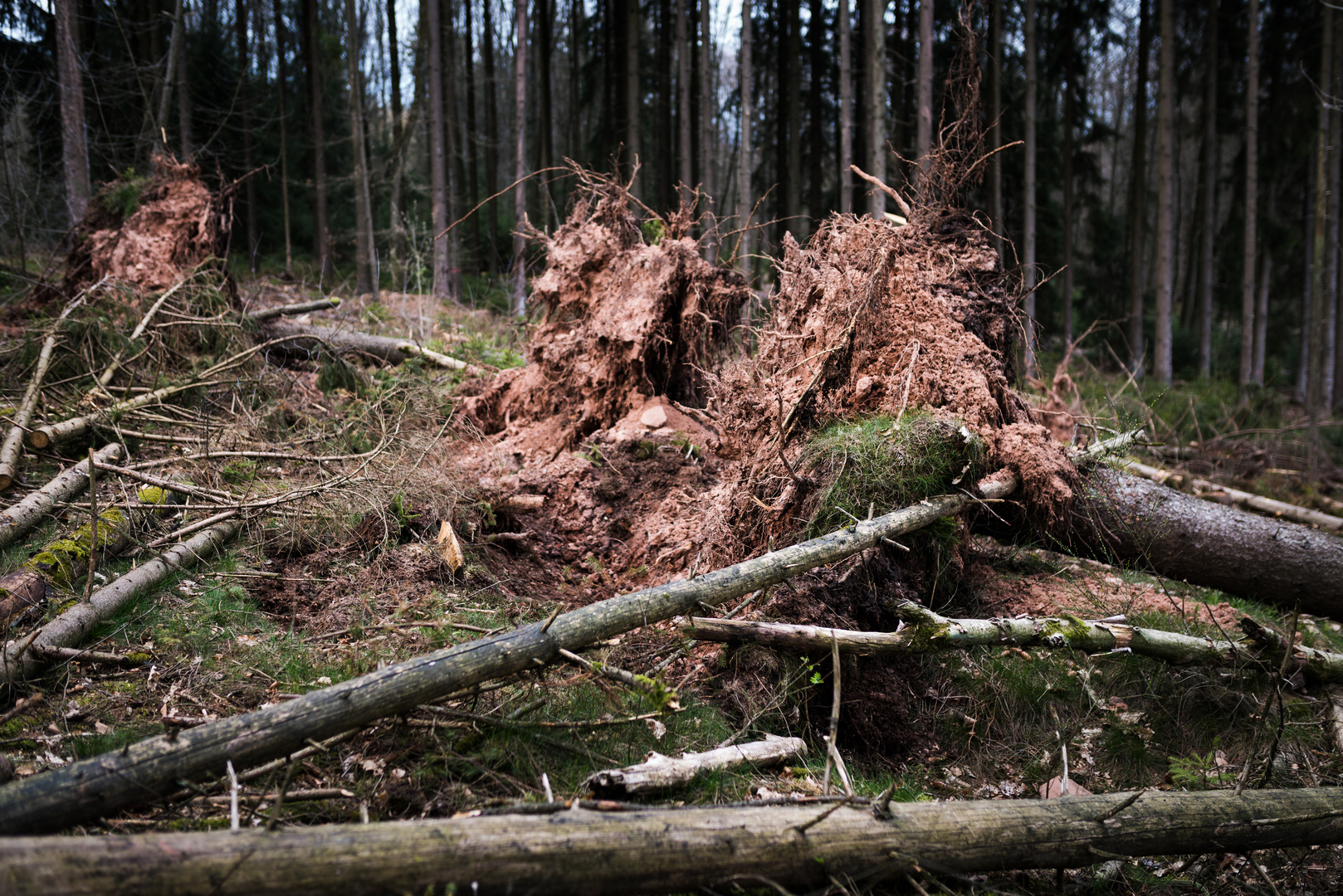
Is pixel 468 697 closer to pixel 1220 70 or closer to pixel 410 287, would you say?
pixel 410 287

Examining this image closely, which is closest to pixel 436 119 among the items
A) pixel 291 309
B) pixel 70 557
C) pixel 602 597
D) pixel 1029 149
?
pixel 291 309

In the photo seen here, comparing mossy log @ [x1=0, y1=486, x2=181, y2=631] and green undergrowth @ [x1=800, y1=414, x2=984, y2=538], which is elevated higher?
green undergrowth @ [x1=800, y1=414, x2=984, y2=538]

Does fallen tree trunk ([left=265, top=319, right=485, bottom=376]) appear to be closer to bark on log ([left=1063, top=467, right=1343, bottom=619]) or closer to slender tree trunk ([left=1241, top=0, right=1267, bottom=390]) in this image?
bark on log ([left=1063, top=467, right=1343, bottom=619])

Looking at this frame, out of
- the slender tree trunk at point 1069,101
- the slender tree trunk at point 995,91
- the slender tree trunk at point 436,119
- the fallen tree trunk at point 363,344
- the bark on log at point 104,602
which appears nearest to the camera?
the bark on log at point 104,602

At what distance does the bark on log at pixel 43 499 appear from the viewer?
168 inches

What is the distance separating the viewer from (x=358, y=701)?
2598 mm

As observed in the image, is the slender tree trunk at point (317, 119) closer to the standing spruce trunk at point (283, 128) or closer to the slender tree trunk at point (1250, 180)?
the standing spruce trunk at point (283, 128)

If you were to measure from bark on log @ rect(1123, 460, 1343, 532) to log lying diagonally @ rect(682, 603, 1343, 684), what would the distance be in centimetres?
328

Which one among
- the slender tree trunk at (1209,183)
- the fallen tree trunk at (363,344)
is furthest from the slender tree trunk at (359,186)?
the slender tree trunk at (1209,183)

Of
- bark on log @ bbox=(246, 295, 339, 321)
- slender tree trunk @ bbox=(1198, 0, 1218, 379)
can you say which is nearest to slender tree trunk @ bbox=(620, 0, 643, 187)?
bark on log @ bbox=(246, 295, 339, 321)

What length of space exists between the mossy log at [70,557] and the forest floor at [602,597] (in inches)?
4.5

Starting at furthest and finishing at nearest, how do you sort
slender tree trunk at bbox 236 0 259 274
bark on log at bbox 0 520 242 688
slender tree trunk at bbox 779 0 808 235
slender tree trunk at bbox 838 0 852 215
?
slender tree trunk at bbox 779 0 808 235, slender tree trunk at bbox 236 0 259 274, slender tree trunk at bbox 838 0 852 215, bark on log at bbox 0 520 242 688

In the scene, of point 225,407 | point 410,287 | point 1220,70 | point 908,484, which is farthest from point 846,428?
point 1220,70

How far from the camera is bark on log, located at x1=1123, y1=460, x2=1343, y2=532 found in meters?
7.31
